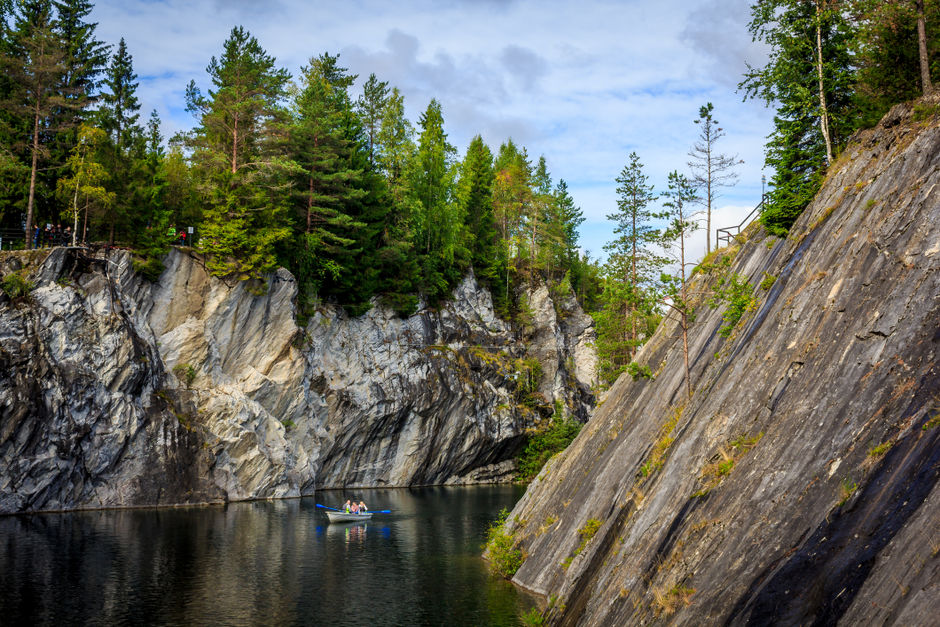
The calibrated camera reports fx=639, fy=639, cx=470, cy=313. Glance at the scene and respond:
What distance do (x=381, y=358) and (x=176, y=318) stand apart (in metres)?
20.4

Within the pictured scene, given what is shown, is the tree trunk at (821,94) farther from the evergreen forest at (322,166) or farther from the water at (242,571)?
the water at (242,571)

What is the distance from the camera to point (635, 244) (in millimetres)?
54344

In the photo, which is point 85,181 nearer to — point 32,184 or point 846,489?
point 32,184

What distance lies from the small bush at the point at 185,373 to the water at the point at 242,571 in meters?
10.2

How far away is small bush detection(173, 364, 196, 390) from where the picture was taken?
163ft

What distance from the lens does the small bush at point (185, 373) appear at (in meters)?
49.8

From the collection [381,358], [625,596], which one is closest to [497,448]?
[381,358]

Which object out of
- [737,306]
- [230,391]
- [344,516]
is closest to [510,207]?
[230,391]

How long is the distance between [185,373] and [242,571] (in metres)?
25.8

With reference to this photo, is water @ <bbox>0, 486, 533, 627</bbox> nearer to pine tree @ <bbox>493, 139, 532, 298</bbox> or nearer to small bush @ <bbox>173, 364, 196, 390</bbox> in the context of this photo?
small bush @ <bbox>173, 364, 196, 390</bbox>

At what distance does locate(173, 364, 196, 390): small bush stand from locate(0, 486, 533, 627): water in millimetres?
10201

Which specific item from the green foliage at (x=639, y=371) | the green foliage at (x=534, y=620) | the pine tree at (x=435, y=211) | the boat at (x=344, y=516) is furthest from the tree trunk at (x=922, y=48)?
the pine tree at (x=435, y=211)

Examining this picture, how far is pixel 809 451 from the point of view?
38.6 ft

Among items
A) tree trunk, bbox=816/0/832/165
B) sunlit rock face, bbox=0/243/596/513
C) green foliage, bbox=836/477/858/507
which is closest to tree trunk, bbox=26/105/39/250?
sunlit rock face, bbox=0/243/596/513
